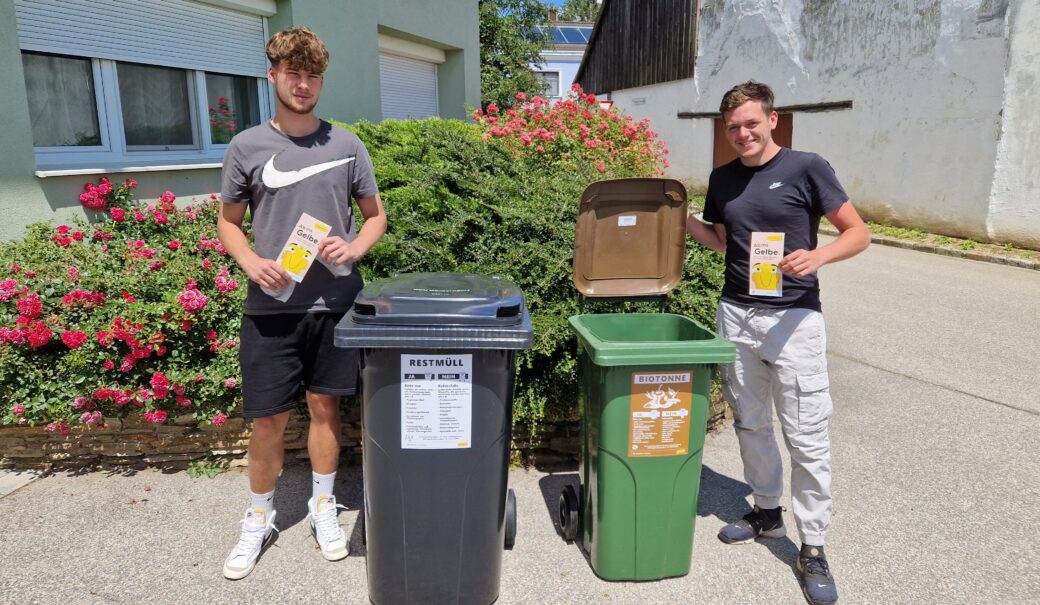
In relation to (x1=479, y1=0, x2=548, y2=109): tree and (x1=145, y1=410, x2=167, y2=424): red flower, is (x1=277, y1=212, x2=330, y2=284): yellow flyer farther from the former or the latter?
(x1=479, y1=0, x2=548, y2=109): tree

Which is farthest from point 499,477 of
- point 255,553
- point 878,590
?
point 878,590

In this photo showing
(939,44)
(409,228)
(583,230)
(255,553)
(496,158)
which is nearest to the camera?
(255,553)

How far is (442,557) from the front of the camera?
2.51 meters

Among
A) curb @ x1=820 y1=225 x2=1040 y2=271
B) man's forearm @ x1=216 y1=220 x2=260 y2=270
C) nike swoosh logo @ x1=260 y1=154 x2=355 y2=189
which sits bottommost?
curb @ x1=820 y1=225 x2=1040 y2=271

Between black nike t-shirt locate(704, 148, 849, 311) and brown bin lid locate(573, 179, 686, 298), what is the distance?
0.30 m

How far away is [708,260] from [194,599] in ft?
10.7

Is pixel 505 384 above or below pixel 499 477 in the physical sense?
above

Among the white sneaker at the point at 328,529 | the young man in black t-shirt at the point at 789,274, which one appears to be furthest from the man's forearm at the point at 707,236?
the white sneaker at the point at 328,529

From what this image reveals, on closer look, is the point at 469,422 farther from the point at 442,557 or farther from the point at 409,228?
the point at 409,228

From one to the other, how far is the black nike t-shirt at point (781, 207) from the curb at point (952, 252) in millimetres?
8320

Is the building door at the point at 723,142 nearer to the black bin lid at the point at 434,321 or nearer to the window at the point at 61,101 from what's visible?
the window at the point at 61,101

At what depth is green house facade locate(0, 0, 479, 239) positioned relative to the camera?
5.08m

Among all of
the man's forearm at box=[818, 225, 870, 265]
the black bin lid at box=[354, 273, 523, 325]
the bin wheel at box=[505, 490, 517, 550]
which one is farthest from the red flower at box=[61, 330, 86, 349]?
the man's forearm at box=[818, 225, 870, 265]

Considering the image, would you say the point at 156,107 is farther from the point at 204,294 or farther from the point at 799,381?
the point at 799,381
